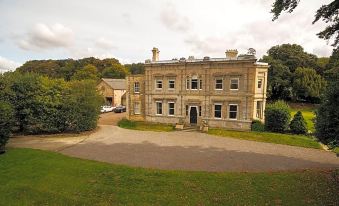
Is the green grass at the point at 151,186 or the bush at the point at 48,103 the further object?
the bush at the point at 48,103

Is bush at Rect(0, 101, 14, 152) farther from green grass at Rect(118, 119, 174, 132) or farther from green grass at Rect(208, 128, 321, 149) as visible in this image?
green grass at Rect(208, 128, 321, 149)

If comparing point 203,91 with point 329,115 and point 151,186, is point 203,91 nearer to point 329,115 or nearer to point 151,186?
point 329,115

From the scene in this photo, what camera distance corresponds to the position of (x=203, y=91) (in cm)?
3322

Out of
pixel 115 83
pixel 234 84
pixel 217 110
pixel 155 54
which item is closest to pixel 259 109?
pixel 234 84

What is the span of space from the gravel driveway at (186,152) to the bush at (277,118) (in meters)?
5.24

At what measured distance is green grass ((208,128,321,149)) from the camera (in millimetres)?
25156

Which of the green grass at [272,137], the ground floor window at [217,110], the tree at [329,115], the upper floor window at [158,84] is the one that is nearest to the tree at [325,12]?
the tree at [329,115]

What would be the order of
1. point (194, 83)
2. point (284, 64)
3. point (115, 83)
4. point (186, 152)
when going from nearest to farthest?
point (186, 152) → point (194, 83) → point (115, 83) → point (284, 64)

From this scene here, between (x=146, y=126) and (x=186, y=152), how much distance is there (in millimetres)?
Result: 14026

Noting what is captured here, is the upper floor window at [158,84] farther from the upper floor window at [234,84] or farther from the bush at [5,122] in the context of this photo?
the bush at [5,122]

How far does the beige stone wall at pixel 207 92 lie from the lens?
3048 centimetres

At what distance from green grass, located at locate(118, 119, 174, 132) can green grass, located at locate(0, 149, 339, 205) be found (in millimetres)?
16119

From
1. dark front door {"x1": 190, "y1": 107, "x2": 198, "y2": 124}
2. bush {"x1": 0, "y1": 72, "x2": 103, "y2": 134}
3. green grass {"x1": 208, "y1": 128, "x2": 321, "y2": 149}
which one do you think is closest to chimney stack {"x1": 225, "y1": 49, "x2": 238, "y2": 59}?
dark front door {"x1": 190, "y1": 107, "x2": 198, "y2": 124}

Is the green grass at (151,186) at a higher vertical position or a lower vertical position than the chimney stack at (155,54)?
lower
